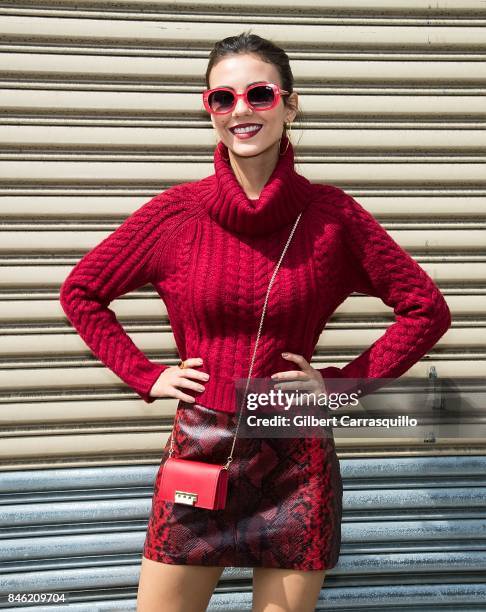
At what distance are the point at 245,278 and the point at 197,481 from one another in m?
0.66

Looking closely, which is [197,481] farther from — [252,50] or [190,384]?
[252,50]

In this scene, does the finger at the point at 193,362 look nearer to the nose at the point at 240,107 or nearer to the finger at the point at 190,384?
the finger at the point at 190,384

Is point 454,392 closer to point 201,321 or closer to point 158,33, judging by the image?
point 201,321

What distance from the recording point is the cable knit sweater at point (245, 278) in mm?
2004

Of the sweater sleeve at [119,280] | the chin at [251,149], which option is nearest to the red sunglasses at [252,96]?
the chin at [251,149]

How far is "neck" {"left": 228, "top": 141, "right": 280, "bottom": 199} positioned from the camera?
209 centimetres

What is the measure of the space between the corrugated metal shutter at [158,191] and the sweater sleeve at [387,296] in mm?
1396

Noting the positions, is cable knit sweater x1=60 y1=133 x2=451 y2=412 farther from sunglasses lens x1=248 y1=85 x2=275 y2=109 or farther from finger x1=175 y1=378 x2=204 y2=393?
sunglasses lens x1=248 y1=85 x2=275 y2=109

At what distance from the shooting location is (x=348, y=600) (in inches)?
140

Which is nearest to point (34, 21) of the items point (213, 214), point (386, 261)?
point (213, 214)

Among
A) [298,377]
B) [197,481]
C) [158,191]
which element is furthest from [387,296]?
[158,191]

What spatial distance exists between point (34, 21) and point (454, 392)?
3171 millimetres

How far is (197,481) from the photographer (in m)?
1.93

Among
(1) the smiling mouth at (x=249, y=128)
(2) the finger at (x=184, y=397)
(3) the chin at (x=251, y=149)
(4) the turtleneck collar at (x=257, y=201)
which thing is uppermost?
(1) the smiling mouth at (x=249, y=128)
